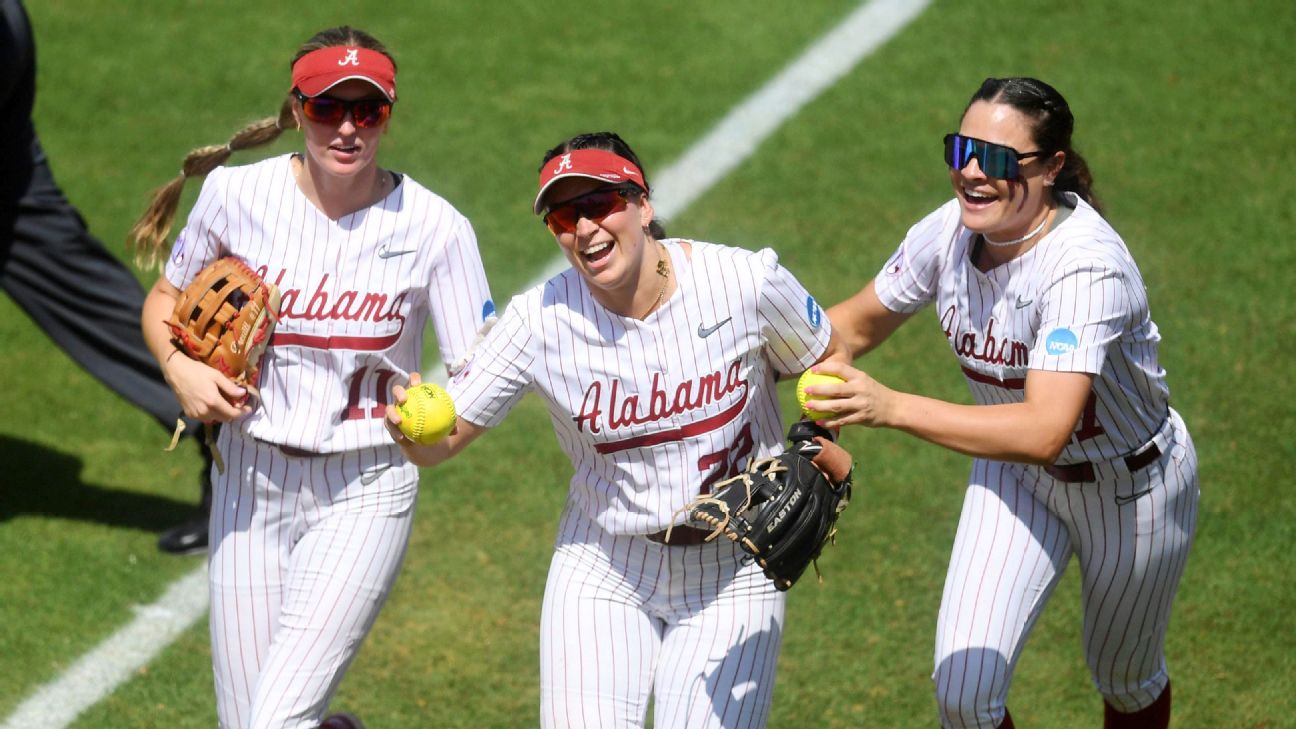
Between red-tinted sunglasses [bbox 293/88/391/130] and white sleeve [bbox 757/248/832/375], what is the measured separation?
3.48 feet

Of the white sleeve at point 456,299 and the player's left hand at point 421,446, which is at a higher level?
the white sleeve at point 456,299

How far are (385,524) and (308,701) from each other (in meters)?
0.50

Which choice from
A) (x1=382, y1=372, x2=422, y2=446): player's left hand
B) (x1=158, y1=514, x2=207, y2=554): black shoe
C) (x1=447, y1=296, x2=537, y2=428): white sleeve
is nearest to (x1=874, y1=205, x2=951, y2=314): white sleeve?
(x1=447, y1=296, x2=537, y2=428): white sleeve

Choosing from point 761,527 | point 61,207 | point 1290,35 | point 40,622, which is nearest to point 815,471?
point 761,527

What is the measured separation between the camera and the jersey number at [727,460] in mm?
3859

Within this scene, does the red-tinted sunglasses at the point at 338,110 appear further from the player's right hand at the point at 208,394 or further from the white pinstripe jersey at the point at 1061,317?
the white pinstripe jersey at the point at 1061,317

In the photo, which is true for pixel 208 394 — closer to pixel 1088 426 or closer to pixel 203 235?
Result: pixel 203 235

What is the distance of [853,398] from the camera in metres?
3.58

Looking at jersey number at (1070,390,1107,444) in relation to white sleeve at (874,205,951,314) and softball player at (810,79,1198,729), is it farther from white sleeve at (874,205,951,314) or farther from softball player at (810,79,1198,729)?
white sleeve at (874,205,951,314)

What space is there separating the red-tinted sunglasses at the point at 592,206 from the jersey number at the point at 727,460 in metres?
0.63

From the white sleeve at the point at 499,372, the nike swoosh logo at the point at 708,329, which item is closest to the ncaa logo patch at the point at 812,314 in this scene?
the nike swoosh logo at the point at 708,329

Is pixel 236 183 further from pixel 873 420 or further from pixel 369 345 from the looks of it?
pixel 873 420

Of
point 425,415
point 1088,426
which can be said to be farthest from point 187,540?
point 1088,426

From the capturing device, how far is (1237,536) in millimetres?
5875
